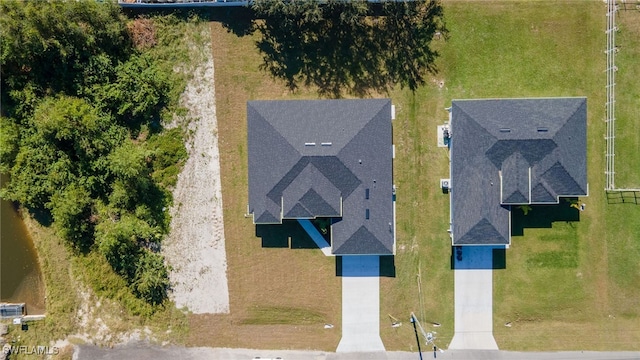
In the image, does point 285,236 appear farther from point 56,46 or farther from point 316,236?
point 56,46


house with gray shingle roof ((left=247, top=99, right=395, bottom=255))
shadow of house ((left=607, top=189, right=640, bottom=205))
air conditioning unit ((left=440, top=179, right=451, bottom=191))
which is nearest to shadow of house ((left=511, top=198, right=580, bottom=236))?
shadow of house ((left=607, top=189, right=640, bottom=205))

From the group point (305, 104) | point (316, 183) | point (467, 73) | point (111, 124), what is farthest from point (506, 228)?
point (111, 124)

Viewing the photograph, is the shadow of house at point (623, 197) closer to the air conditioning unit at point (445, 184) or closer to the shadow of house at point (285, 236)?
the air conditioning unit at point (445, 184)

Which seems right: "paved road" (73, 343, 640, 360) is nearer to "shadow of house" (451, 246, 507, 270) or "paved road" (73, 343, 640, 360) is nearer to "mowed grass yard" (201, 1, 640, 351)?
"mowed grass yard" (201, 1, 640, 351)

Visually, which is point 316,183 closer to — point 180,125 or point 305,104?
point 305,104

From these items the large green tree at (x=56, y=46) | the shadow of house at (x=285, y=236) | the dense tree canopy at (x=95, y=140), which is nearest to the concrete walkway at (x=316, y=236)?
the shadow of house at (x=285, y=236)
